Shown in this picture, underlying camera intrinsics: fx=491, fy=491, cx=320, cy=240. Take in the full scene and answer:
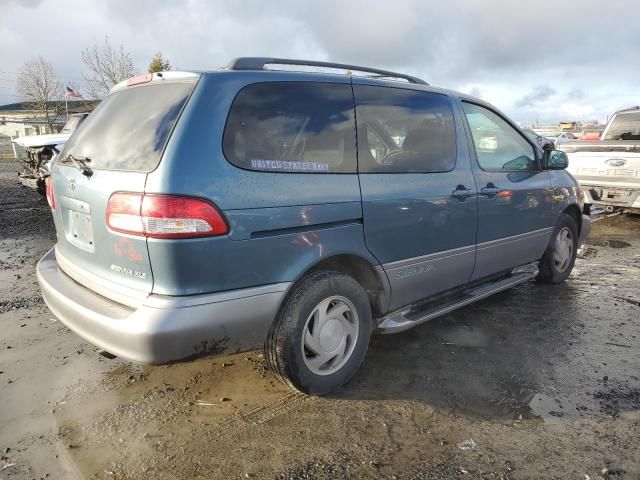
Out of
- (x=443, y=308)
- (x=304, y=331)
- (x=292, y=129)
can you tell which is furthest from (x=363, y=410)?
(x=292, y=129)

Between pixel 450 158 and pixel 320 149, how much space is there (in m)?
1.27

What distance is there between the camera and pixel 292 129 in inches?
107

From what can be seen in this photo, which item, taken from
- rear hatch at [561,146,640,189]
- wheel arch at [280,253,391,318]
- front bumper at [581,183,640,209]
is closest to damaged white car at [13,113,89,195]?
wheel arch at [280,253,391,318]

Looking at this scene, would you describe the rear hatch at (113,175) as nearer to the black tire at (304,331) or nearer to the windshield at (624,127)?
the black tire at (304,331)

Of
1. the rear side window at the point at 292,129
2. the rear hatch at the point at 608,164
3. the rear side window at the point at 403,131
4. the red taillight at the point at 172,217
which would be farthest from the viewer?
the rear hatch at the point at 608,164

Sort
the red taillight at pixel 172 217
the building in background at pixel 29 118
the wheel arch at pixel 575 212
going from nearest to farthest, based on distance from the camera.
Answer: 1. the red taillight at pixel 172 217
2. the wheel arch at pixel 575 212
3. the building in background at pixel 29 118

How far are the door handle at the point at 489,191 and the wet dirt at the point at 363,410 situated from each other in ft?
3.64

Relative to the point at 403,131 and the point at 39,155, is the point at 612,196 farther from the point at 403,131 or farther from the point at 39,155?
the point at 39,155

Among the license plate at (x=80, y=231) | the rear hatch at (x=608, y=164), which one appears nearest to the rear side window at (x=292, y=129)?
the license plate at (x=80, y=231)

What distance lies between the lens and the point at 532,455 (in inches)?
97.3

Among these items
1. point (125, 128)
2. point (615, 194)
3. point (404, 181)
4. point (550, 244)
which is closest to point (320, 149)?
point (404, 181)

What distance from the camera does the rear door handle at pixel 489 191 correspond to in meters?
3.82

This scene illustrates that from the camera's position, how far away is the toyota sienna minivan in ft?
7.68

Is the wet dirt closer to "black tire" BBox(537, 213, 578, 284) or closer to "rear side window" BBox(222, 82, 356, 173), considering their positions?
"black tire" BBox(537, 213, 578, 284)
